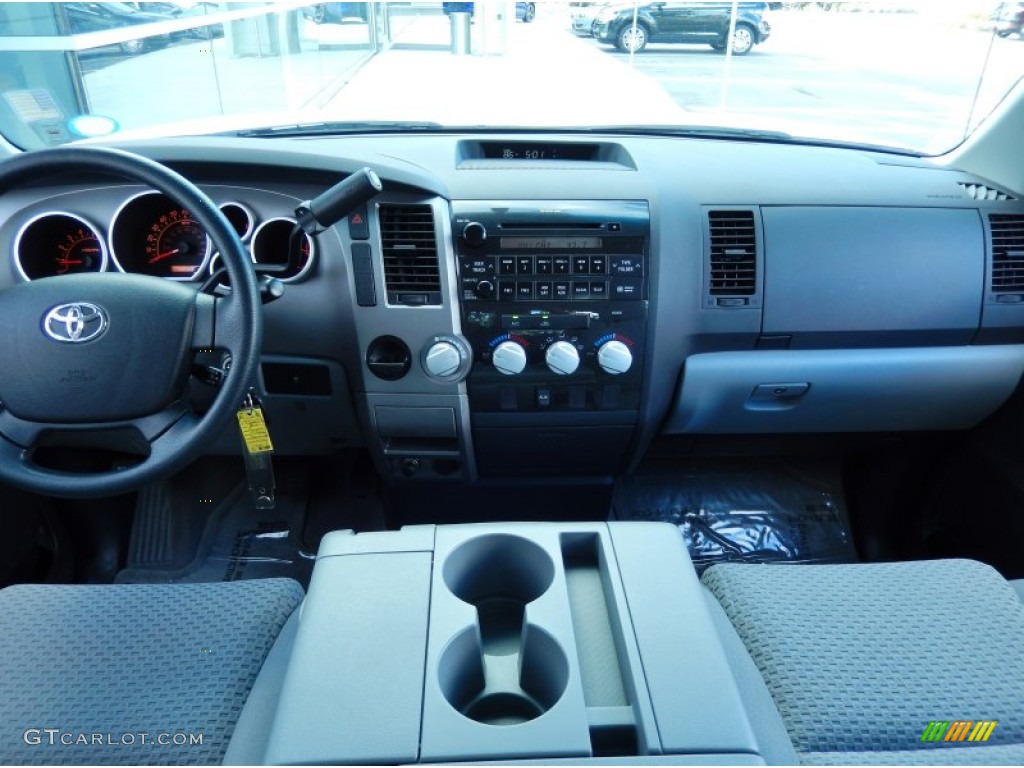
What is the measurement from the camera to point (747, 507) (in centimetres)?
245

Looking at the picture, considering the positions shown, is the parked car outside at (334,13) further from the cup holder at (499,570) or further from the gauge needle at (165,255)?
the cup holder at (499,570)

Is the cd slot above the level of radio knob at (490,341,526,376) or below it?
above

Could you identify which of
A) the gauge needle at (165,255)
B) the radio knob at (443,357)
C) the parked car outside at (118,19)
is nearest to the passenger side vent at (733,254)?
the radio knob at (443,357)

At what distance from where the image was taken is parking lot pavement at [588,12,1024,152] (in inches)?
83.2

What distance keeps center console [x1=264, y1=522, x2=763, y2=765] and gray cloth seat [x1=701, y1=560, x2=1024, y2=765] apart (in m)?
0.18

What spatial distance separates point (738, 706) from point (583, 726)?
18 centimetres

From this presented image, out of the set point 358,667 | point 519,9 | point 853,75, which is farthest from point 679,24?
point 358,667

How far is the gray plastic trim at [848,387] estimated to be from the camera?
1.88m

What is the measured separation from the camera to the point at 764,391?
6.36ft

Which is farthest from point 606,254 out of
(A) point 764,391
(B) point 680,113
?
(B) point 680,113

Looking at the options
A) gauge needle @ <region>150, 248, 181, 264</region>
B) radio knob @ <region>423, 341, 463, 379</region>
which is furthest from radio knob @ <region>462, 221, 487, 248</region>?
gauge needle @ <region>150, 248, 181, 264</region>

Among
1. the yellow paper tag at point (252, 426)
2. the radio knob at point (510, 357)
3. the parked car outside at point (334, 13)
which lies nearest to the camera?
the yellow paper tag at point (252, 426)

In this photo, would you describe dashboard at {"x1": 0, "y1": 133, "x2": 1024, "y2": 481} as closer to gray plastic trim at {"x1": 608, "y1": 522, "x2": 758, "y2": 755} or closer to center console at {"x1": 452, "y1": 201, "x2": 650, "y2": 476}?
center console at {"x1": 452, "y1": 201, "x2": 650, "y2": 476}

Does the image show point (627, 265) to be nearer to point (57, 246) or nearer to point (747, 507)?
point (747, 507)
